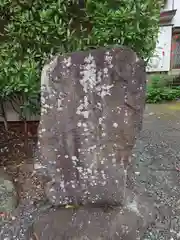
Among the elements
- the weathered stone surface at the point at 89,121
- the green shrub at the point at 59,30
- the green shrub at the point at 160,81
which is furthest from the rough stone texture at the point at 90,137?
the green shrub at the point at 160,81

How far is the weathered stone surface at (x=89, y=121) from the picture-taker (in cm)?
170

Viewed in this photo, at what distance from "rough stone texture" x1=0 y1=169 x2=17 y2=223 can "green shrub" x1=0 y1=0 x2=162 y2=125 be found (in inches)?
32.6

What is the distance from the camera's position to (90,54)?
1.68 m

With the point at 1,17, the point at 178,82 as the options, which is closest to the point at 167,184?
the point at 1,17

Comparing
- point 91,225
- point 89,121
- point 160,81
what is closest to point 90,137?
point 89,121

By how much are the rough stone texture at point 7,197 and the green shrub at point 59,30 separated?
0.83m

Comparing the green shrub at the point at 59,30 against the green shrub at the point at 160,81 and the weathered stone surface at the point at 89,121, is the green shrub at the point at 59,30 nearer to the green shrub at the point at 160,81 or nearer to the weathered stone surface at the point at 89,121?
the weathered stone surface at the point at 89,121

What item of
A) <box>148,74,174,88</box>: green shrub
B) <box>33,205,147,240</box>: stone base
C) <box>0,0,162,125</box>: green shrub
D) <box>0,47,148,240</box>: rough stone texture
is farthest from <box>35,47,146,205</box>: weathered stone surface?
<box>148,74,174,88</box>: green shrub

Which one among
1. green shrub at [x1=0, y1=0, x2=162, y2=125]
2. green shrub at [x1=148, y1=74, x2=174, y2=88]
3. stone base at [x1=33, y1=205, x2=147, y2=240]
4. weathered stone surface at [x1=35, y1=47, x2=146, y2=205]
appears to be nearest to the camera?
weathered stone surface at [x1=35, y1=47, x2=146, y2=205]

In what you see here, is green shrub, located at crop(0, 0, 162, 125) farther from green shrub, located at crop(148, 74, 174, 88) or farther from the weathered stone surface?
green shrub, located at crop(148, 74, 174, 88)

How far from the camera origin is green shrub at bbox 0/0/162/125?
6.79ft

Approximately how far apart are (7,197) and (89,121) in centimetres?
108

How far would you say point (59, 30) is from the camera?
2.22 metres

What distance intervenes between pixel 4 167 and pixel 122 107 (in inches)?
62.8
